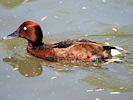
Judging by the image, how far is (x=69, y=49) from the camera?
6660 millimetres

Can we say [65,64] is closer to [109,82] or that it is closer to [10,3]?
[109,82]

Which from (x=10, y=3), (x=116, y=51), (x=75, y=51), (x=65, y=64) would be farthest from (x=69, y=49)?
(x=10, y=3)

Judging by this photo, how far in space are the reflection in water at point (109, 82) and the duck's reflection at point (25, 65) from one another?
1.25m

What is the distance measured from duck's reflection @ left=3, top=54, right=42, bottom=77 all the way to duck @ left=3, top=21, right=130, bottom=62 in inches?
10.1

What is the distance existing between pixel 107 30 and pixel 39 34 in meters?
2.45

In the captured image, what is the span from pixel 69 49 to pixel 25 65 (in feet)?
3.84

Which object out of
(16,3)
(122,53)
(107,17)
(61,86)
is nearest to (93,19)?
(107,17)

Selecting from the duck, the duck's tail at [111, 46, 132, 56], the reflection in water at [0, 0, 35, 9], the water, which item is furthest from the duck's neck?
the reflection in water at [0, 0, 35, 9]

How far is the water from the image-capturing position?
5613mm

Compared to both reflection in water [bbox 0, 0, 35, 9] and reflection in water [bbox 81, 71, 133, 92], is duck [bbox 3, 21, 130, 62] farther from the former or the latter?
reflection in water [bbox 0, 0, 35, 9]

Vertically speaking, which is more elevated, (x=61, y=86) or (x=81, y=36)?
(x=81, y=36)

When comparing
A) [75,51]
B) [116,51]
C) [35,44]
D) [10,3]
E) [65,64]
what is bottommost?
[65,64]

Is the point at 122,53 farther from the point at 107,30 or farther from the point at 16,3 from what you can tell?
the point at 16,3

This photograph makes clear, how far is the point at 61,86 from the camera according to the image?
19.0 feet
